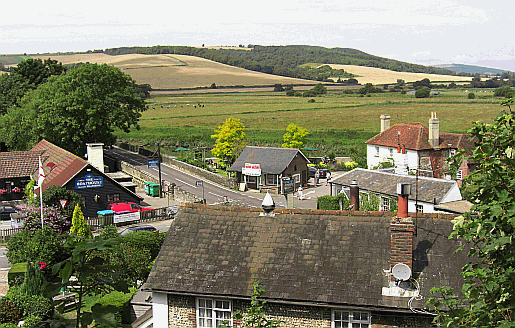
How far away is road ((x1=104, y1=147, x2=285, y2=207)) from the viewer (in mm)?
52125

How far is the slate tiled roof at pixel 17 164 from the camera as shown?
47638 millimetres

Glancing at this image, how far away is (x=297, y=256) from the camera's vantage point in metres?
14.8

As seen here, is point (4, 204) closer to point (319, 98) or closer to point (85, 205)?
point (85, 205)

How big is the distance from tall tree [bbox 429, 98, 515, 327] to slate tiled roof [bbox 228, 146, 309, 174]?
1927 inches

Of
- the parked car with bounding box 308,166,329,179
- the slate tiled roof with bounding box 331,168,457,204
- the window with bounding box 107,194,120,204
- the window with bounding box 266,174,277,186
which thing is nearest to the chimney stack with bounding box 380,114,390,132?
the parked car with bounding box 308,166,329,179

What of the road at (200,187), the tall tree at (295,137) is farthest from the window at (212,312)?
the tall tree at (295,137)

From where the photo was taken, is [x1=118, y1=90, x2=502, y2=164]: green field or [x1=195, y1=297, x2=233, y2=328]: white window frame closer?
[x1=195, y1=297, x2=233, y2=328]: white window frame

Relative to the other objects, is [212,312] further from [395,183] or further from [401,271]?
[395,183]

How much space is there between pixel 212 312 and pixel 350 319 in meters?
3.48

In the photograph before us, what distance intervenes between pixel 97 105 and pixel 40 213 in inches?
1233

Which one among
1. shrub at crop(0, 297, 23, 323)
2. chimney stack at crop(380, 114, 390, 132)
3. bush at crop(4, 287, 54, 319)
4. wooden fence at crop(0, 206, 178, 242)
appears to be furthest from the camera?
chimney stack at crop(380, 114, 390, 132)

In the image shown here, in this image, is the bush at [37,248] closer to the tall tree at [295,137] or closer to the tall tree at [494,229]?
the tall tree at [494,229]

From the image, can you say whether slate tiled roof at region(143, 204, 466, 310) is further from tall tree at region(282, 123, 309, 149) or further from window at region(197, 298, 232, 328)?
tall tree at region(282, 123, 309, 149)

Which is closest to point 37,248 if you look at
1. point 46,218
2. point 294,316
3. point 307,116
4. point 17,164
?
point 46,218
